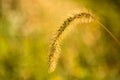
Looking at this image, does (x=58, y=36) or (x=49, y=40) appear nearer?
(x=58, y=36)

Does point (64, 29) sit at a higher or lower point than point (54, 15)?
higher

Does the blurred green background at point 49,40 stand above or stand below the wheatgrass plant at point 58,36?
below

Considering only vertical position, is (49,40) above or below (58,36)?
below

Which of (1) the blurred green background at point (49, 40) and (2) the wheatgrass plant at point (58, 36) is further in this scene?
(1) the blurred green background at point (49, 40)

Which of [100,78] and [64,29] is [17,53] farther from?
[64,29]

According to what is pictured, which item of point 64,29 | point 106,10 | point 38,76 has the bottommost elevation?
point 38,76

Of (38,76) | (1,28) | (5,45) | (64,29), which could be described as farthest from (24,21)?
(64,29)

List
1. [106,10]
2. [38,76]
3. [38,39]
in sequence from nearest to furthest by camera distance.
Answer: [38,76] → [38,39] → [106,10]

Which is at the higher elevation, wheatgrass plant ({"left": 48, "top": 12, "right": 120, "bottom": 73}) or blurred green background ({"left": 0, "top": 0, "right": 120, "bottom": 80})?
wheatgrass plant ({"left": 48, "top": 12, "right": 120, "bottom": 73})
